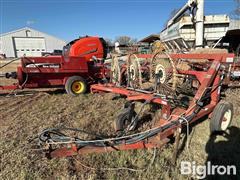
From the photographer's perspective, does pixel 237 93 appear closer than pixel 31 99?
Yes

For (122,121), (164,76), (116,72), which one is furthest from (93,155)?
(116,72)

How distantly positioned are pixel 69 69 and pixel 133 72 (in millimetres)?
2243

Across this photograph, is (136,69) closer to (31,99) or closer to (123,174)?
(123,174)

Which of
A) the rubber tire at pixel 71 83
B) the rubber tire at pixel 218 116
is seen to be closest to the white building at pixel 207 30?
the rubber tire at pixel 71 83

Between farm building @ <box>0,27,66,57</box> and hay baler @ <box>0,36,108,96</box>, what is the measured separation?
39564 millimetres

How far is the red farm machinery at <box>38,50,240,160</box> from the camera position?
94.9 inches

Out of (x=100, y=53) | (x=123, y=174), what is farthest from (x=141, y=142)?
(x=100, y=53)

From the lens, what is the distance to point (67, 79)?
602 centimetres

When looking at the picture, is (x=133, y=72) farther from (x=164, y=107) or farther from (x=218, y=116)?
(x=218, y=116)

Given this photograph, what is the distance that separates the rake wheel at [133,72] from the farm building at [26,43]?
42160 mm

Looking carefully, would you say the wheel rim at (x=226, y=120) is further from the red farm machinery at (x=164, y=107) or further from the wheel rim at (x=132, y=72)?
the wheel rim at (x=132, y=72)

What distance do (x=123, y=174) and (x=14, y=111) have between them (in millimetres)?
3338

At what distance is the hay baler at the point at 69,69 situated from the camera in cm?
555

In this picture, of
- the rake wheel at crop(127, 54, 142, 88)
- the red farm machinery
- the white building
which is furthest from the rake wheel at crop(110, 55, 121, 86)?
the white building
